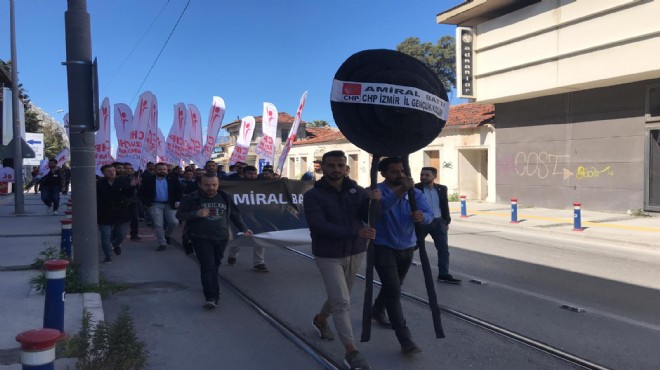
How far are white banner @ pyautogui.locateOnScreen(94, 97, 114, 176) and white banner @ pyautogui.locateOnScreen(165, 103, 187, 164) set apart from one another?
2135 mm

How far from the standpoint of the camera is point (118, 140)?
14.2 m

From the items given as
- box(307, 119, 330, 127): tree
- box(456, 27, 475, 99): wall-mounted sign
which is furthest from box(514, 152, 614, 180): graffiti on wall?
box(307, 119, 330, 127): tree

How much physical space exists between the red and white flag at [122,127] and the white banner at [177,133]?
1285mm

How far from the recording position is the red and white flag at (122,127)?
1408 centimetres

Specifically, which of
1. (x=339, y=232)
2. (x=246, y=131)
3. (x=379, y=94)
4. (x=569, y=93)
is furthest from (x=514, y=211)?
(x=379, y=94)

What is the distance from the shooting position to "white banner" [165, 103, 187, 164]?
15312 millimetres

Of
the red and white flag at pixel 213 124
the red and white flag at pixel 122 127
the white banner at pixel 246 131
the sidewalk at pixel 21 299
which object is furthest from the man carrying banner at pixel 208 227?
the red and white flag at pixel 122 127

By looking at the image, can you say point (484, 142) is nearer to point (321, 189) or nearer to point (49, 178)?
point (49, 178)

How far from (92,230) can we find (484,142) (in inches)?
723

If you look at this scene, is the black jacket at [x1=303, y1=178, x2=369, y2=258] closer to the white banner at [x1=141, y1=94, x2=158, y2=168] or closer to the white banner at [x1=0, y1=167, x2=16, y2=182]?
the white banner at [x1=141, y1=94, x2=158, y2=168]

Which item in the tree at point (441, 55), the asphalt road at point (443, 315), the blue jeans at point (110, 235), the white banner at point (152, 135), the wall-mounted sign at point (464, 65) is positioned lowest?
the asphalt road at point (443, 315)

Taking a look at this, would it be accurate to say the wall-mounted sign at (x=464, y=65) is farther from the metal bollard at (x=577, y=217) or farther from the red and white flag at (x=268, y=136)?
the red and white flag at (x=268, y=136)

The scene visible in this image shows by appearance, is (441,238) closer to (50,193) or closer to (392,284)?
(392,284)

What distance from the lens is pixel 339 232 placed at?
12.9 ft
